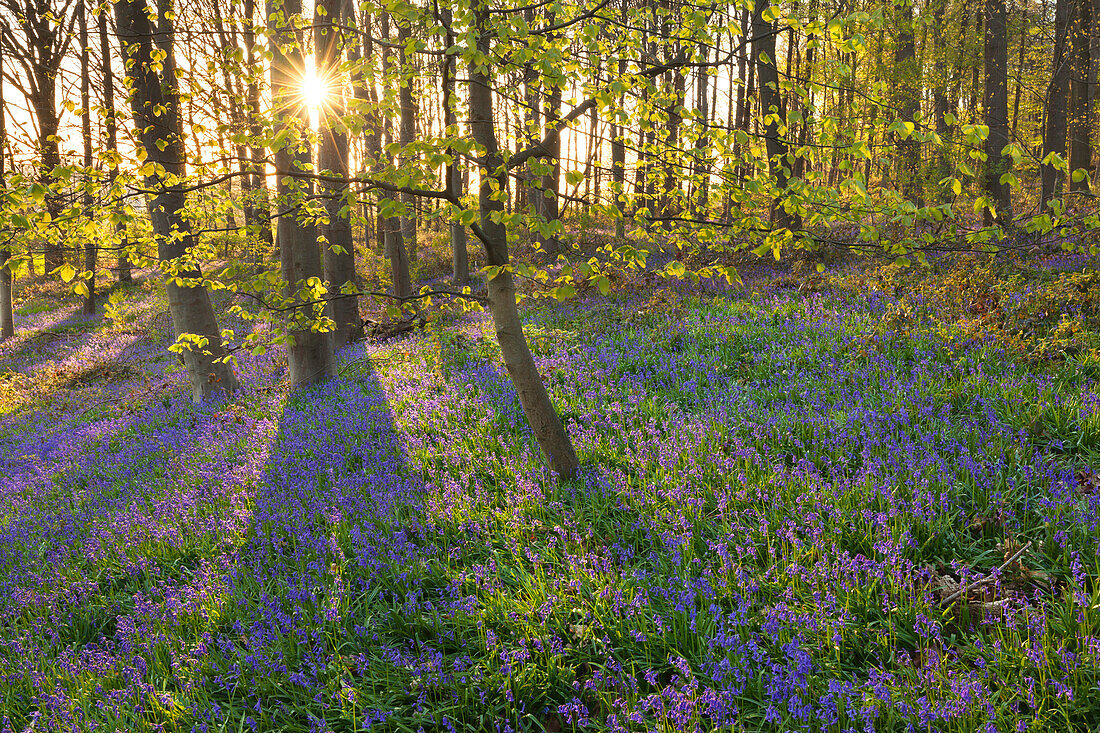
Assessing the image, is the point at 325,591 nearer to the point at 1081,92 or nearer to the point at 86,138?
the point at 86,138

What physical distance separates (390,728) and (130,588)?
2826 millimetres

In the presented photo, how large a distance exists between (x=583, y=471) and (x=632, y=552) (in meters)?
1.04

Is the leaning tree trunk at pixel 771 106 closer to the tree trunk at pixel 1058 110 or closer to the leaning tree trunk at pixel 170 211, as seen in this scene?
the tree trunk at pixel 1058 110

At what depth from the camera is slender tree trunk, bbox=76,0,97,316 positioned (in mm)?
3299

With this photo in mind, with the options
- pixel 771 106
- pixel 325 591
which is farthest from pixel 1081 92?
pixel 325 591

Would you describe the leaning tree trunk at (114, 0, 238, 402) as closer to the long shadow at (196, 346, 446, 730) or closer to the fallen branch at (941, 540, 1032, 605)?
the long shadow at (196, 346, 446, 730)

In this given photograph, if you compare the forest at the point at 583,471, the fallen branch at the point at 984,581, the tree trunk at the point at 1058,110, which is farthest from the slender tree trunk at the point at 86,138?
the tree trunk at the point at 1058,110

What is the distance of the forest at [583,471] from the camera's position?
2652 millimetres

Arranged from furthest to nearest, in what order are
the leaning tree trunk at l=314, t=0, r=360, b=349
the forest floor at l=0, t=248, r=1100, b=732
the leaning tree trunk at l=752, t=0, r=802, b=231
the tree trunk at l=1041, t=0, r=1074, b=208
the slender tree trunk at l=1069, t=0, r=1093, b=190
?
the slender tree trunk at l=1069, t=0, r=1093, b=190
the tree trunk at l=1041, t=0, r=1074, b=208
the leaning tree trunk at l=314, t=0, r=360, b=349
the leaning tree trunk at l=752, t=0, r=802, b=231
the forest floor at l=0, t=248, r=1100, b=732

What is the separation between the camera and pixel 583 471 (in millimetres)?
4453

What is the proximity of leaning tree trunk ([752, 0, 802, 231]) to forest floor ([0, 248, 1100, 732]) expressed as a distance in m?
1.76

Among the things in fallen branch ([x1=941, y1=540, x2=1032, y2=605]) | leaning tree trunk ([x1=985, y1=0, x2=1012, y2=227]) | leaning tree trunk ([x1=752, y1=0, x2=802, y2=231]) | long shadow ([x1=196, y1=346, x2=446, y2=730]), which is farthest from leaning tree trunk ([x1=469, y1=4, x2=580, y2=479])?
leaning tree trunk ([x1=985, y1=0, x2=1012, y2=227])

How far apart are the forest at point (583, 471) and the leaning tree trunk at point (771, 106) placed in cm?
10

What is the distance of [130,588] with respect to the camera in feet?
13.8
